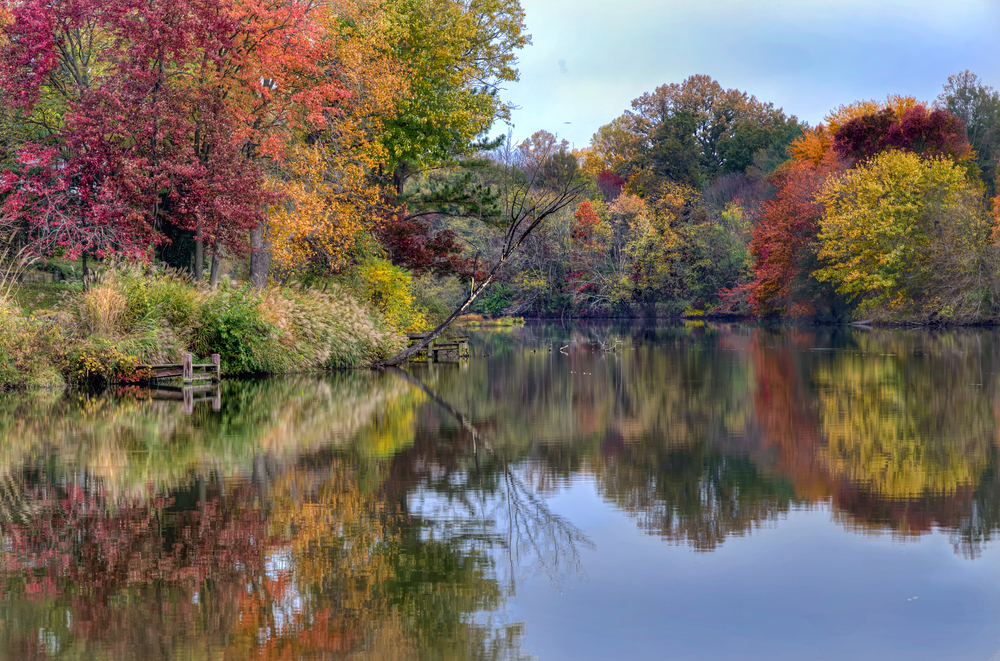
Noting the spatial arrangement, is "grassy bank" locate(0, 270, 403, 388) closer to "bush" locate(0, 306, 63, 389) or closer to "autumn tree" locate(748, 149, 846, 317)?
"bush" locate(0, 306, 63, 389)

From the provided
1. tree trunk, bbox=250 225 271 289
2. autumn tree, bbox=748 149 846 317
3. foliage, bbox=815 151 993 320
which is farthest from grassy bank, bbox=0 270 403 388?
autumn tree, bbox=748 149 846 317

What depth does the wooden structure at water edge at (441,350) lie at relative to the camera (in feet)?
100

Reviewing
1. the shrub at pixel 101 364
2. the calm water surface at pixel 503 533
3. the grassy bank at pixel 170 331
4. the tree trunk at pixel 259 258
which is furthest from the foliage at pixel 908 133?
the shrub at pixel 101 364

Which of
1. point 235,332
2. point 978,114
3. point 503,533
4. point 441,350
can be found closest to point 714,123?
point 978,114

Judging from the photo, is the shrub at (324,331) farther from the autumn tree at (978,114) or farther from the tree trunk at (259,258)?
the autumn tree at (978,114)

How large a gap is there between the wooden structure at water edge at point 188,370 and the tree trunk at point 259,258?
23.2ft

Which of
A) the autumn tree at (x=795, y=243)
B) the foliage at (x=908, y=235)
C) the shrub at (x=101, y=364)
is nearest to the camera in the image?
the shrub at (x=101, y=364)

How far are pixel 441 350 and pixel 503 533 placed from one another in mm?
24576

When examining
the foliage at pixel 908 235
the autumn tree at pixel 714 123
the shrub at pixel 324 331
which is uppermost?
the autumn tree at pixel 714 123

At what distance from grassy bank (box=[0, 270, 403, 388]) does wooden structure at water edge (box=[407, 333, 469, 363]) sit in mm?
2707

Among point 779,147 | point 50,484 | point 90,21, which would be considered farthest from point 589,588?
→ point 779,147

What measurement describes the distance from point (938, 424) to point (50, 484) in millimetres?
11291

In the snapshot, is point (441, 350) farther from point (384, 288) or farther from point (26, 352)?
point (26, 352)

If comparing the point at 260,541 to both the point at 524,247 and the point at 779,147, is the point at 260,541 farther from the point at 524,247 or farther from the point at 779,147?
the point at 779,147
